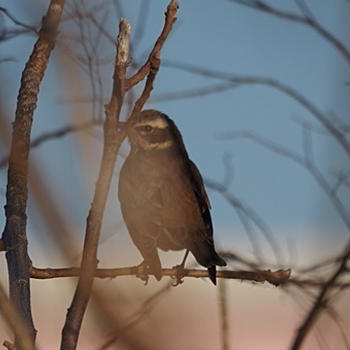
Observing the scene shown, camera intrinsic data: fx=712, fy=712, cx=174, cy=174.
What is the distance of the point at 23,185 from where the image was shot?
2121 mm

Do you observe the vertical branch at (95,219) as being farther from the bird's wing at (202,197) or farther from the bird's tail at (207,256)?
the bird's wing at (202,197)

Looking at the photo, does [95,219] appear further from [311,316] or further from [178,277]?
[178,277]

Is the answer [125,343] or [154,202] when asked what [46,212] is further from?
[154,202]

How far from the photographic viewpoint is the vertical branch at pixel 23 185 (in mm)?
1574

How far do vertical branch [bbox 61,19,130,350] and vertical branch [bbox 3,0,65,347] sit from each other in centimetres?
21

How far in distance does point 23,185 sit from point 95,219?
108cm

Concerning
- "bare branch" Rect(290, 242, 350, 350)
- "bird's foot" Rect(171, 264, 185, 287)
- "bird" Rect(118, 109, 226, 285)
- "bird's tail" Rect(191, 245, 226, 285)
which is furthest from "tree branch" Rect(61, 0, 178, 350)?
"bird's tail" Rect(191, 245, 226, 285)

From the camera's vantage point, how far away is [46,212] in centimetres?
78

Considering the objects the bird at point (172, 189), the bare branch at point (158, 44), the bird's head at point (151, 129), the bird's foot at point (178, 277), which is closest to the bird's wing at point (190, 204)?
the bird at point (172, 189)

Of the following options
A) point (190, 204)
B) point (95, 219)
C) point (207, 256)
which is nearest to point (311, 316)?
point (95, 219)

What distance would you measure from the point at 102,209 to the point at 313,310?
13.4 inches

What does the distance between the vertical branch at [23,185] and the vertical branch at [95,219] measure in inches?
8.4

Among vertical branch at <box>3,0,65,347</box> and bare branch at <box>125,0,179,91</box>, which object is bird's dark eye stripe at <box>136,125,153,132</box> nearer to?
vertical branch at <box>3,0,65,347</box>

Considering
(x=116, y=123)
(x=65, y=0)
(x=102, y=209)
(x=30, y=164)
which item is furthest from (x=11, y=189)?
(x=30, y=164)
